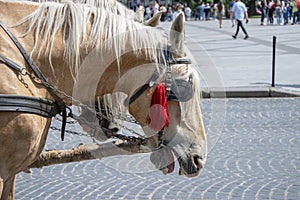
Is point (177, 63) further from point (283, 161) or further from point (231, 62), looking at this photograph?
point (231, 62)

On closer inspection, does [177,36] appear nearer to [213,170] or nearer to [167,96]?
[167,96]

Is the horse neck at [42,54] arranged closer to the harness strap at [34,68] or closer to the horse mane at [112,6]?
the harness strap at [34,68]

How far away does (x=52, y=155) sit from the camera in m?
3.98

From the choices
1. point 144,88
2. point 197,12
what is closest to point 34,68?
point 144,88

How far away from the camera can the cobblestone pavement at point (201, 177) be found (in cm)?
515

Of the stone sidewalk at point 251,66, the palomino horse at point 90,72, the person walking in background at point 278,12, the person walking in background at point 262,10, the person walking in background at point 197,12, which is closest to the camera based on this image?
the palomino horse at point 90,72

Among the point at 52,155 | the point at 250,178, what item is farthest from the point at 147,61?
the point at 250,178

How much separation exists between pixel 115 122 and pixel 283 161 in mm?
3246

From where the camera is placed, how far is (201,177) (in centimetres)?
571

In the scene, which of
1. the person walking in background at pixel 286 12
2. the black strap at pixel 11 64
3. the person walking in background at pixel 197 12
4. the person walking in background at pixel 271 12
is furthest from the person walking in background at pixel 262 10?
the black strap at pixel 11 64

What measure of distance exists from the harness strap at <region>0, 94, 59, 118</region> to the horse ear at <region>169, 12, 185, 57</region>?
635 millimetres

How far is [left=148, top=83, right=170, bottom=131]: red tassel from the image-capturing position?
3.04 m

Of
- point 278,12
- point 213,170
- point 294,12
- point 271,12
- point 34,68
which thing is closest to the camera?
point 34,68

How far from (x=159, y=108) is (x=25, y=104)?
2.00ft
